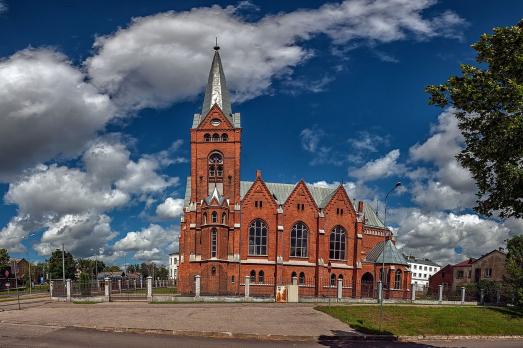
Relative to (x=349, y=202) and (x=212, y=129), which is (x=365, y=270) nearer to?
(x=349, y=202)

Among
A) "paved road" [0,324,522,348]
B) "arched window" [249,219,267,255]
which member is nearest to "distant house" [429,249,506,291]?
"arched window" [249,219,267,255]

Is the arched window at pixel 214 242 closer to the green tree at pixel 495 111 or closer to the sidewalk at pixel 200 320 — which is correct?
the sidewalk at pixel 200 320

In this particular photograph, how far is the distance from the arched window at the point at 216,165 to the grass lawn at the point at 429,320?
82.1 feet

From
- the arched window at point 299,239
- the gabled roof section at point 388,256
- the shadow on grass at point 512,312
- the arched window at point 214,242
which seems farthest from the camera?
the gabled roof section at point 388,256

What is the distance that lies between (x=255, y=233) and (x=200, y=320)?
27284mm

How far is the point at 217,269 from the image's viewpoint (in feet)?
170

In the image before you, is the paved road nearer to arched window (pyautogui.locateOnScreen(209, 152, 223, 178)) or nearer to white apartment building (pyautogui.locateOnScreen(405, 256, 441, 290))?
arched window (pyautogui.locateOnScreen(209, 152, 223, 178))

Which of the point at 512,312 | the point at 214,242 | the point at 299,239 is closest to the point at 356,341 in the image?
the point at 512,312

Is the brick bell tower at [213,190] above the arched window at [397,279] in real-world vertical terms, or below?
above

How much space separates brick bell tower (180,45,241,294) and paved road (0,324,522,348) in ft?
91.4

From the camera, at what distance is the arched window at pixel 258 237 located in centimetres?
5459

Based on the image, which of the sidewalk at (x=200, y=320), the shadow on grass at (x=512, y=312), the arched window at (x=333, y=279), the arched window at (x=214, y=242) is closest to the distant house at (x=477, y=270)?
the arched window at (x=333, y=279)

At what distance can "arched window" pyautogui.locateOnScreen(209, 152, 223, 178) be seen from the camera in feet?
185

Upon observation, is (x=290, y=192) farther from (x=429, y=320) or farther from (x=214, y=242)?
(x=429, y=320)
